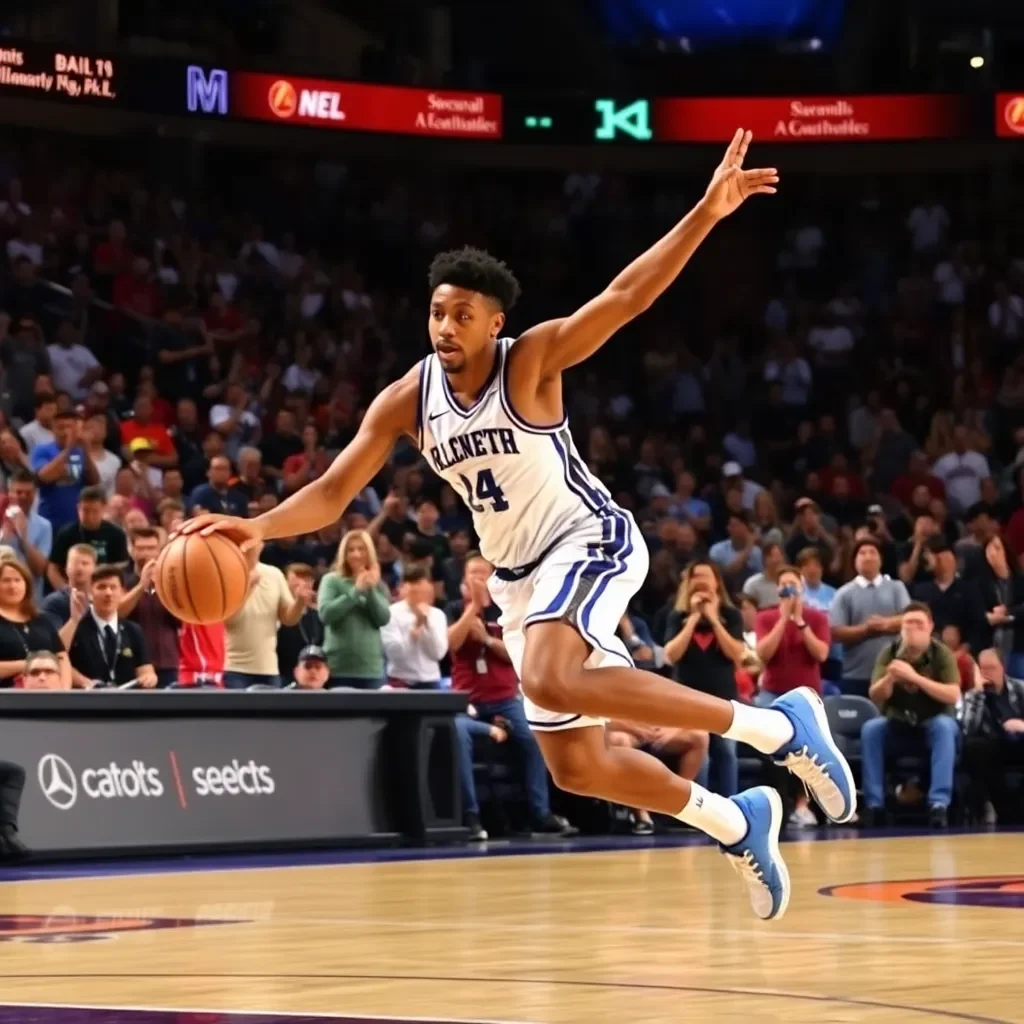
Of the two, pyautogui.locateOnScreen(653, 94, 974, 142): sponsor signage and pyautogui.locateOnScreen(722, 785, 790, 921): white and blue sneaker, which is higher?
pyautogui.locateOnScreen(653, 94, 974, 142): sponsor signage

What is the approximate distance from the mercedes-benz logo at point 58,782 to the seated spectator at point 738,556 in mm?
6666

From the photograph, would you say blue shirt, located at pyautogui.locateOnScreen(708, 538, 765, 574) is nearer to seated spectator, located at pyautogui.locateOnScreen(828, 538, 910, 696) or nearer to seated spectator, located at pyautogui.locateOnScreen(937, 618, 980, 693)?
seated spectator, located at pyautogui.locateOnScreen(828, 538, 910, 696)

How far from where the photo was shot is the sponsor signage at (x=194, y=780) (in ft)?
37.8

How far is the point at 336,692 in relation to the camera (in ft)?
41.9

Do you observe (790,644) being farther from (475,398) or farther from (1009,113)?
(1009,113)

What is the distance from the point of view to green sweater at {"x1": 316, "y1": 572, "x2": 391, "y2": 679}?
13.3 m

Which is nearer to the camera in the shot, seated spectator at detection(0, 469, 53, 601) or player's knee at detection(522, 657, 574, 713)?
player's knee at detection(522, 657, 574, 713)

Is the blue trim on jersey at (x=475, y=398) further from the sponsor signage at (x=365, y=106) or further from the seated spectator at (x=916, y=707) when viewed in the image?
the sponsor signage at (x=365, y=106)

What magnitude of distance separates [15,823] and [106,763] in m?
0.67

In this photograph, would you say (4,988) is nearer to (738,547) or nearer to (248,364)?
(738,547)

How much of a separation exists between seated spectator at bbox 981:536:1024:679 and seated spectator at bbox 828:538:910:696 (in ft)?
2.28

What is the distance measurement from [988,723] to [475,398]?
8.96 meters

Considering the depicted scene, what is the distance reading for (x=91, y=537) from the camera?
1345 cm

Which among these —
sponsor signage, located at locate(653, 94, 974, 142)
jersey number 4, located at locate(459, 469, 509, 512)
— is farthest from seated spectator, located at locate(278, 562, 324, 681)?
sponsor signage, located at locate(653, 94, 974, 142)
